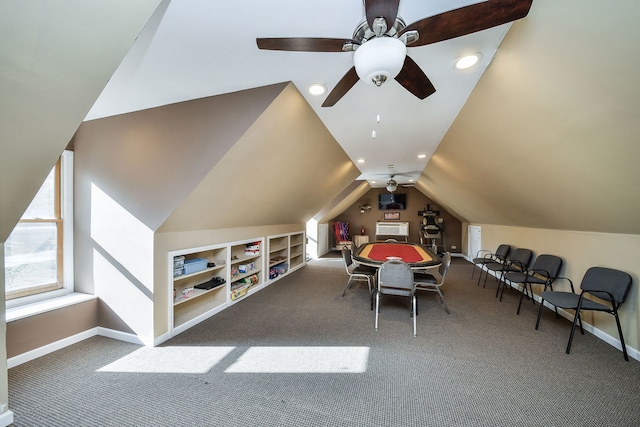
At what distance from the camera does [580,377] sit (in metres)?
2.04

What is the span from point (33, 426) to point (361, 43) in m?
3.07

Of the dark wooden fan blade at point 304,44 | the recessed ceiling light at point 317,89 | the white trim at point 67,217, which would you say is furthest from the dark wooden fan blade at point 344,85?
the white trim at point 67,217

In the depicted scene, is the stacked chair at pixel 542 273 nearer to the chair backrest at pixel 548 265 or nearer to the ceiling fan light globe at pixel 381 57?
the chair backrest at pixel 548 265

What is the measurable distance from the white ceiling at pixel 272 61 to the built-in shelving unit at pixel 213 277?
175cm

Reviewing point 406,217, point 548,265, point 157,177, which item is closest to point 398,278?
point 548,265

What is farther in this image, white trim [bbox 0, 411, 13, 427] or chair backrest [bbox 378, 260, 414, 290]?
chair backrest [bbox 378, 260, 414, 290]

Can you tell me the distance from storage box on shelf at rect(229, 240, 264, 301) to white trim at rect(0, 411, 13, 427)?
7.18 ft

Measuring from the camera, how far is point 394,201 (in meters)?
9.01

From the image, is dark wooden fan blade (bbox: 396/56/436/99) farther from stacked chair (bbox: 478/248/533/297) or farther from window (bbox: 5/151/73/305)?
window (bbox: 5/151/73/305)

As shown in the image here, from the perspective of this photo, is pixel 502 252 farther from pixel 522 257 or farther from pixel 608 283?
pixel 608 283

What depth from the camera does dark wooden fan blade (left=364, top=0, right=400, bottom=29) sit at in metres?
1.04

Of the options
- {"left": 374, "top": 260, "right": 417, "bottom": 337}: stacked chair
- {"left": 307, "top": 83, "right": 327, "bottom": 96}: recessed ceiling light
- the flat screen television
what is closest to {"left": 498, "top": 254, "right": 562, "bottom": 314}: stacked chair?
{"left": 374, "top": 260, "right": 417, "bottom": 337}: stacked chair

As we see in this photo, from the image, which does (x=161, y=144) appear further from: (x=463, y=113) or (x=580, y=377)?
(x=580, y=377)

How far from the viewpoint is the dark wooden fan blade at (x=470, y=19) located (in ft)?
3.34
